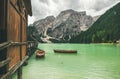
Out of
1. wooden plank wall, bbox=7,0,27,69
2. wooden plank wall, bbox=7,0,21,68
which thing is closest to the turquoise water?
wooden plank wall, bbox=7,0,27,69

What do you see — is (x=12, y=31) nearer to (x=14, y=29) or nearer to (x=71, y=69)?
(x=14, y=29)

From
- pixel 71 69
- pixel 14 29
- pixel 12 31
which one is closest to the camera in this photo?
pixel 12 31

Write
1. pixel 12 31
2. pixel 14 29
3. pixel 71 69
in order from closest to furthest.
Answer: pixel 12 31 → pixel 14 29 → pixel 71 69

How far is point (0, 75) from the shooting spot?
786cm

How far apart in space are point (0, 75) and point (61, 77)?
655 inches

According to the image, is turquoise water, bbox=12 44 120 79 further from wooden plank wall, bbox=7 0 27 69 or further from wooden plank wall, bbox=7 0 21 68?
wooden plank wall, bbox=7 0 21 68

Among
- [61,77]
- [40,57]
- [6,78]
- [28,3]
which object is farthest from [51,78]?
[40,57]

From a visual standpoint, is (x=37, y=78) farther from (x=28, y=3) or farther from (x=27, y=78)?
(x=28, y=3)

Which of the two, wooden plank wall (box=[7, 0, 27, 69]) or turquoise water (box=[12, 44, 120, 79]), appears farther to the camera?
turquoise water (box=[12, 44, 120, 79])

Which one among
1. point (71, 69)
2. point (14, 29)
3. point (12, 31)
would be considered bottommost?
point (71, 69)

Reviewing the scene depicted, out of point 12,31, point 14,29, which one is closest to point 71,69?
point 14,29

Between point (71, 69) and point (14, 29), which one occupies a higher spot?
point (14, 29)

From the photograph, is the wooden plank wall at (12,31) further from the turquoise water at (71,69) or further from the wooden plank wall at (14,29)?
the turquoise water at (71,69)

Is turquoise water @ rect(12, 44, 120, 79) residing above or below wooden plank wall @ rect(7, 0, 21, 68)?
below
